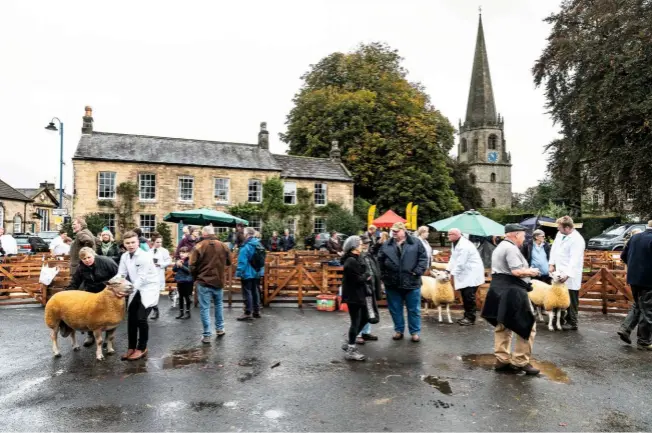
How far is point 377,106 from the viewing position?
36375mm

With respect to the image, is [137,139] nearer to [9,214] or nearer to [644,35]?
[9,214]

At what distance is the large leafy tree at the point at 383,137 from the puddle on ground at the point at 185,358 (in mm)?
28300

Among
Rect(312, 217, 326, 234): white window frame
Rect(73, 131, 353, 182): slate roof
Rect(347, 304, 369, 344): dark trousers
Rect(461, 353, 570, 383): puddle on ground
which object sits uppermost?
Rect(73, 131, 353, 182): slate roof

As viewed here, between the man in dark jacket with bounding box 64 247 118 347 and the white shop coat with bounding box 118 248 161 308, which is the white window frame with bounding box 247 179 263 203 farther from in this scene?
the white shop coat with bounding box 118 248 161 308

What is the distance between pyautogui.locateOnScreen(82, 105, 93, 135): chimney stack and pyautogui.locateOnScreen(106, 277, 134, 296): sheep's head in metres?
25.3

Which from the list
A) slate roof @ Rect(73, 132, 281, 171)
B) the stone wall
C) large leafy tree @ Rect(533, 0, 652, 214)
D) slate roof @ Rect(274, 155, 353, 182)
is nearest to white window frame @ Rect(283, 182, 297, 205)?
the stone wall

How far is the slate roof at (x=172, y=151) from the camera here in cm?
2761

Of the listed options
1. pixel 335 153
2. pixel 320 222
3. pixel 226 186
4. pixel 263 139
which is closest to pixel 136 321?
pixel 226 186

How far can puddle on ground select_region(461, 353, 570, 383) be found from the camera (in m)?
6.06

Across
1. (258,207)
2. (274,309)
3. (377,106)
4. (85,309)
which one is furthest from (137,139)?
(85,309)

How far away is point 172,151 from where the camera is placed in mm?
29484

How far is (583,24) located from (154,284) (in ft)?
94.7

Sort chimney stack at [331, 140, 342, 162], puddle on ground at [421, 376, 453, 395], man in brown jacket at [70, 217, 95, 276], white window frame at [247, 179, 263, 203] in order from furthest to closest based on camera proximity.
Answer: chimney stack at [331, 140, 342, 162] → white window frame at [247, 179, 263, 203] → man in brown jacket at [70, 217, 95, 276] → puddle on ground at [421, 376, 453, 395]

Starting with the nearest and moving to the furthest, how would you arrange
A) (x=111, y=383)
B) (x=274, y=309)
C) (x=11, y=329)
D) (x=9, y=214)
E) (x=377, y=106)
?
(x=111, y=383) < (x=11, y=329) < (x=274, y=309) < (x=377, y=106) < (x=9, y=214)
